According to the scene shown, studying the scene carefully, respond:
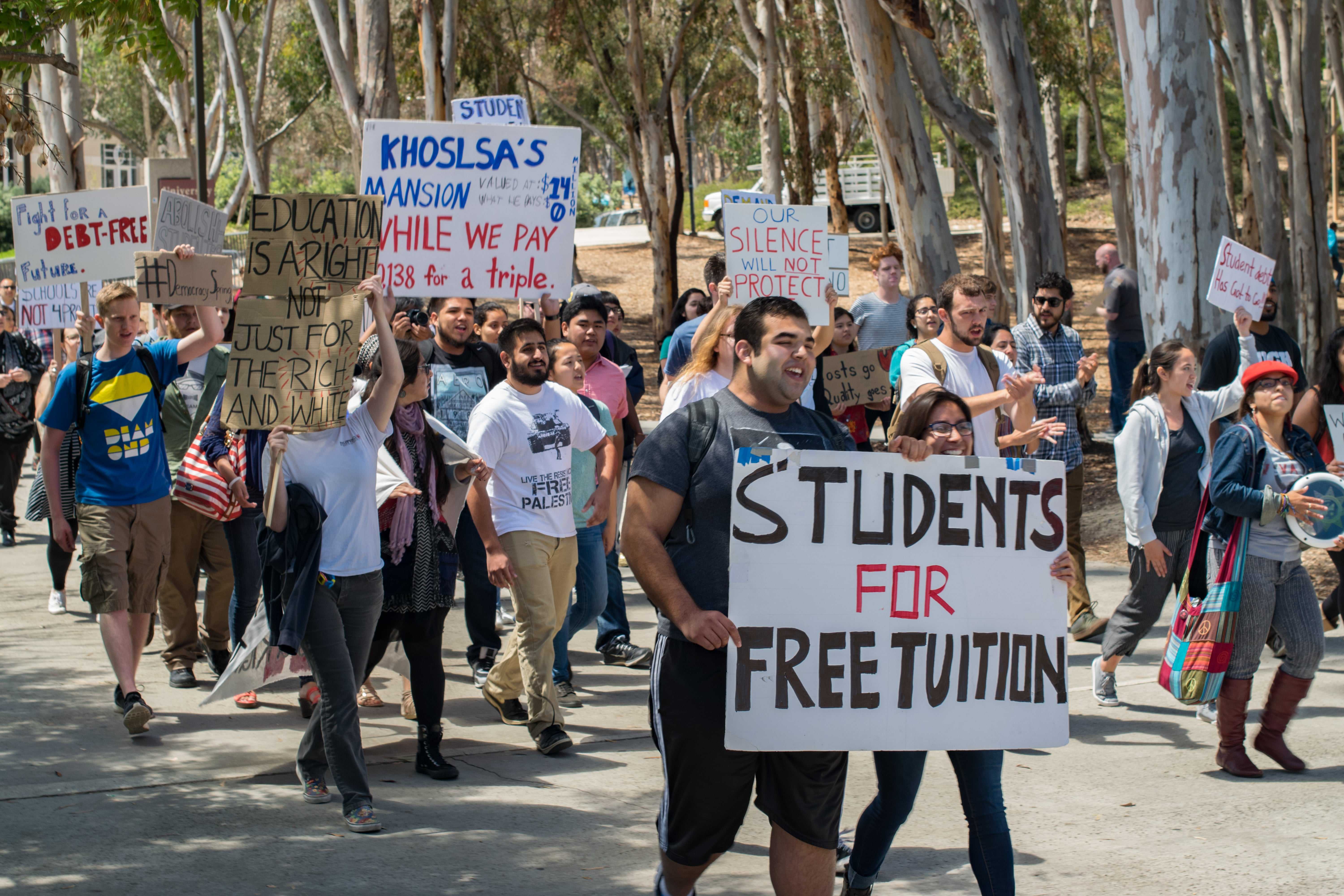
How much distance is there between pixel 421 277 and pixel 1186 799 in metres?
4.74

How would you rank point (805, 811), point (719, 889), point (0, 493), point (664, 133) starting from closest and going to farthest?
point (805, 811) → point (719, 889) → point (0, 493) → point (664, 133)

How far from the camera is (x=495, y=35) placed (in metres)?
28.0

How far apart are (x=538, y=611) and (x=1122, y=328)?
1106 centimetres

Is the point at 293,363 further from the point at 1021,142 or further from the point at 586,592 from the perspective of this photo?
the point at 1021,142

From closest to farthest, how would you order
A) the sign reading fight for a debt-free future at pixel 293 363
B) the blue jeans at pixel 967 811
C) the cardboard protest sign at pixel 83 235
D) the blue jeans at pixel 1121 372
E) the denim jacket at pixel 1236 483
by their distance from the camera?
the blue jeans at pixel 967 811 < the sign reading fight for a debt-free future at pixel 293 363 < the denim jacket at pixel 1236 483 < the cardboard protest sign at pixel 83 235 < the blue jeans at pixel 1121 372

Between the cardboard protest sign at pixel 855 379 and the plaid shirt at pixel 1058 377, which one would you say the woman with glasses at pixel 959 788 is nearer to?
the plaid shirt at pixel 1058 377

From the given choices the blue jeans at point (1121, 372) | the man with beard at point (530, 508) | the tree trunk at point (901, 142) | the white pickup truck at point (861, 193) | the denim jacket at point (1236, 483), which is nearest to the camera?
the denim jacket at point (1236, 483)

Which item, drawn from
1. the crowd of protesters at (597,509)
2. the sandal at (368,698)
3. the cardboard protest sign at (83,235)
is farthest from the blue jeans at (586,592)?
the cardboard protest sign at (83,235)

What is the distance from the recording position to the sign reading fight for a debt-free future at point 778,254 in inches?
341

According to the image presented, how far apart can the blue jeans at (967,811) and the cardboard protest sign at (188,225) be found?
14.5ft

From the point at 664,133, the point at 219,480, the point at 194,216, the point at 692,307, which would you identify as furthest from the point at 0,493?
the point at 664,133

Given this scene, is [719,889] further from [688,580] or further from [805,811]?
[688,580]

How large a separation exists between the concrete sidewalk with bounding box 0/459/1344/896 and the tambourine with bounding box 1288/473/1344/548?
93 centimetres

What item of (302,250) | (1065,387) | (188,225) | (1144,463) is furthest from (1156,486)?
(188,225)
